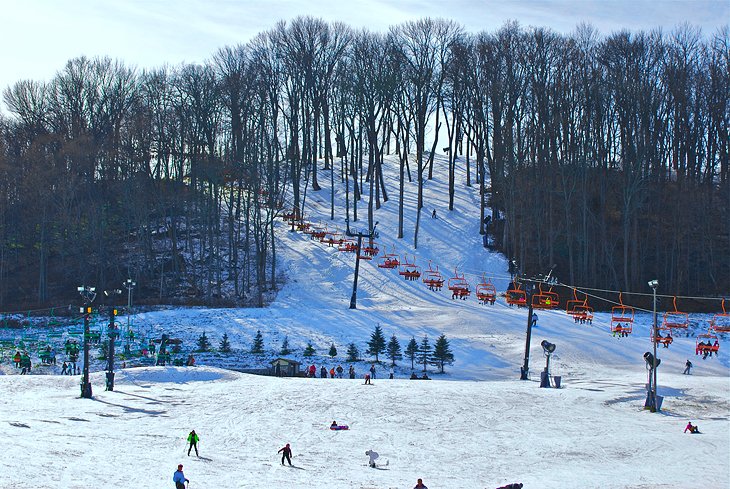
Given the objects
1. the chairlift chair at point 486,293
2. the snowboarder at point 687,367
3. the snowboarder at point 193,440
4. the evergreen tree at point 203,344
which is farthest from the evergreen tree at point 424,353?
the snowboarder at point 193,440

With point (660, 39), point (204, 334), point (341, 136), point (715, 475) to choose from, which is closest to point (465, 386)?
point (715, 475)

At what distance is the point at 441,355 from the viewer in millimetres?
47719

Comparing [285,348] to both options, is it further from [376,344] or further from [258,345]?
[376,344]

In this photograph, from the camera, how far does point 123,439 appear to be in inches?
1163

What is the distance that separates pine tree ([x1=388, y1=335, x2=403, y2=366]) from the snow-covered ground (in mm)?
731

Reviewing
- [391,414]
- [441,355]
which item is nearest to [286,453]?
[391,414]

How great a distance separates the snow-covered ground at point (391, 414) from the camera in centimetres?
2591

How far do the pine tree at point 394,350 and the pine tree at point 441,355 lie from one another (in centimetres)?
218

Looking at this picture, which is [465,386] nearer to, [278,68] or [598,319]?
[598,319]

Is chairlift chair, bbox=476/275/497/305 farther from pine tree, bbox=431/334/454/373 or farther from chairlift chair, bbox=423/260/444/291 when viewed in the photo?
pine tree, bbox=431/334/454/373

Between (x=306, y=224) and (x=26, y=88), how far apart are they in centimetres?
3106

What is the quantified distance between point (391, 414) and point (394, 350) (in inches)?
565

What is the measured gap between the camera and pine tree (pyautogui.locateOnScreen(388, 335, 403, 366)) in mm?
48906

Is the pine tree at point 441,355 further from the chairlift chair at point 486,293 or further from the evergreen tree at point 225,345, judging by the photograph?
the evergreen tree at point 225,345
